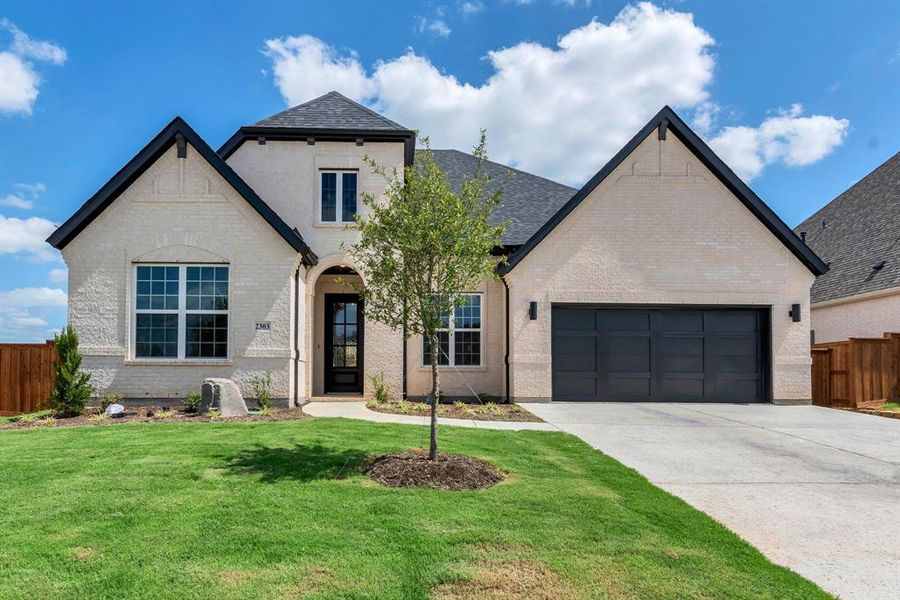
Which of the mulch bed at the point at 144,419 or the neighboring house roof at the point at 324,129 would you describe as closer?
the mulch bed at the point at 144,419

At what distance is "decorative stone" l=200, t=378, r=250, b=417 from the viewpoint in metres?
11.2

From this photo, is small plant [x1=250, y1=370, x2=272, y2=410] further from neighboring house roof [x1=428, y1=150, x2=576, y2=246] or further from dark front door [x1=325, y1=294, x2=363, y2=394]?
neighboring house roof [x1=428, y1=150, x2=576, y2=246]

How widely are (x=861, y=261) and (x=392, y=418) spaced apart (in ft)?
56.0

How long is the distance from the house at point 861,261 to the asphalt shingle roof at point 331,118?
48.8 feet

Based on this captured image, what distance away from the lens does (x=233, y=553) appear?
13.7ft

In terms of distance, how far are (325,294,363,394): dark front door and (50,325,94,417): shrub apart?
5921mm

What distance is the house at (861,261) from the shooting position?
16641 mm

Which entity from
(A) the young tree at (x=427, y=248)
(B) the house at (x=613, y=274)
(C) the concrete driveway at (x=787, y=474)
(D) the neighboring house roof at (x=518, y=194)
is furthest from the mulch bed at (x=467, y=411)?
(D) the neighboring house roof at (x=518, y=194)

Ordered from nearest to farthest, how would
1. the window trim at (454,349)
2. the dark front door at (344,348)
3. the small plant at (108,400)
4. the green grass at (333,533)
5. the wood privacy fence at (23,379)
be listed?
the green grass at (333,533) → the small plant at (108,400) → the wood privacy fence at (23,379) → the window trim at (454,349) → the dark front door at (344,348)

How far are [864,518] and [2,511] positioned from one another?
8.18 meters

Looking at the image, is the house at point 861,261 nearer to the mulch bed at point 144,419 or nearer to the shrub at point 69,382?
the mulch bed at point 144,419

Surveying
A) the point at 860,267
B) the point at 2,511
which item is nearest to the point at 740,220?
the point at 860,267

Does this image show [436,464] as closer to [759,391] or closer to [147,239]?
[147,239]

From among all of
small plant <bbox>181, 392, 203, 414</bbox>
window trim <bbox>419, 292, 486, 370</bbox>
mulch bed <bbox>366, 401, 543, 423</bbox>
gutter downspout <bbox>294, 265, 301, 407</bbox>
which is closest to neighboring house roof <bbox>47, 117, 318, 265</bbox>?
gutter downspout <bbox>294, 265, 301, 407</bbox>
